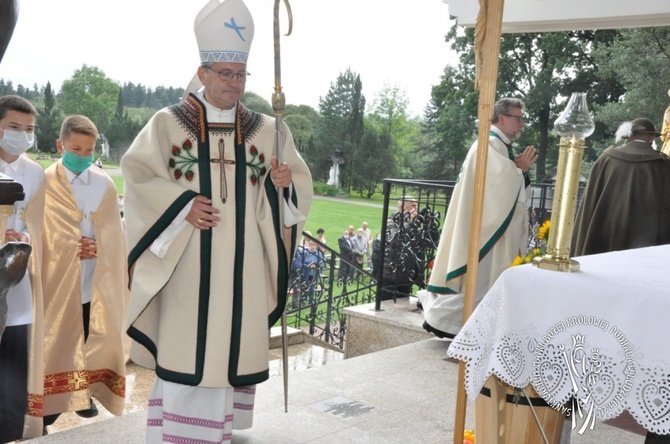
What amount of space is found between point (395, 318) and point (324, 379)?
1622mm

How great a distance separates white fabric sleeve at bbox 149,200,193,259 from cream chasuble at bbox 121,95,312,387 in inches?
0.8

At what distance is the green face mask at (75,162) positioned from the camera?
4.41 m

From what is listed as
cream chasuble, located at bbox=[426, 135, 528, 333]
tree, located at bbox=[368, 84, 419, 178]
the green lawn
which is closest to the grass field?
the green lawn

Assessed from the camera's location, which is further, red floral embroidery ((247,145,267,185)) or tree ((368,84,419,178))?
tree ((368,84,419,178))

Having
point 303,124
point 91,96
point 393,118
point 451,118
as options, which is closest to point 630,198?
point 91,96

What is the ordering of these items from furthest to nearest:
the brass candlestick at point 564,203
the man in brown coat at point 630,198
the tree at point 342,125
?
the tree at point 342,125 → the man in brown coat at point 630,198 → the brass candlestick at point 564,203

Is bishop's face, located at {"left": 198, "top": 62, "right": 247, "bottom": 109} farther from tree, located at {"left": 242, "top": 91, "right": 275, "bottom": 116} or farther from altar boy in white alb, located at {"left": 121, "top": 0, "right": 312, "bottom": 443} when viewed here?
tree, located at {"left": 242, "top": 91, "right": 275, "bottom": 116}

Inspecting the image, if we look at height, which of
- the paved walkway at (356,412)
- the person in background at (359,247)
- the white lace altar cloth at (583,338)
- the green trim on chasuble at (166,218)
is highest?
the green trim on chasuble at (166,218)

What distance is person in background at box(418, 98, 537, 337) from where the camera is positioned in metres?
4.95

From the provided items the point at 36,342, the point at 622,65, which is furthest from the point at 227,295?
the point at 622,65

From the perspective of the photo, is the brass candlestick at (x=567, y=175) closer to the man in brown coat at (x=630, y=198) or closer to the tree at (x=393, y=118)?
the man in brown coat at (x=630, y=198)

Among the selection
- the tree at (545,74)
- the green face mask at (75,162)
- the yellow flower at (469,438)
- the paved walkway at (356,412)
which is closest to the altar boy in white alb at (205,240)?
the paved walkway at (356,412)

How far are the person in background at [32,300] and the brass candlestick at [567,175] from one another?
8.03 ft

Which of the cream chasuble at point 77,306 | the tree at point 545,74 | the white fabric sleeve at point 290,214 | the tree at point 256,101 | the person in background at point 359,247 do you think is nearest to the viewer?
the white fabric sleeve at point 290,214
